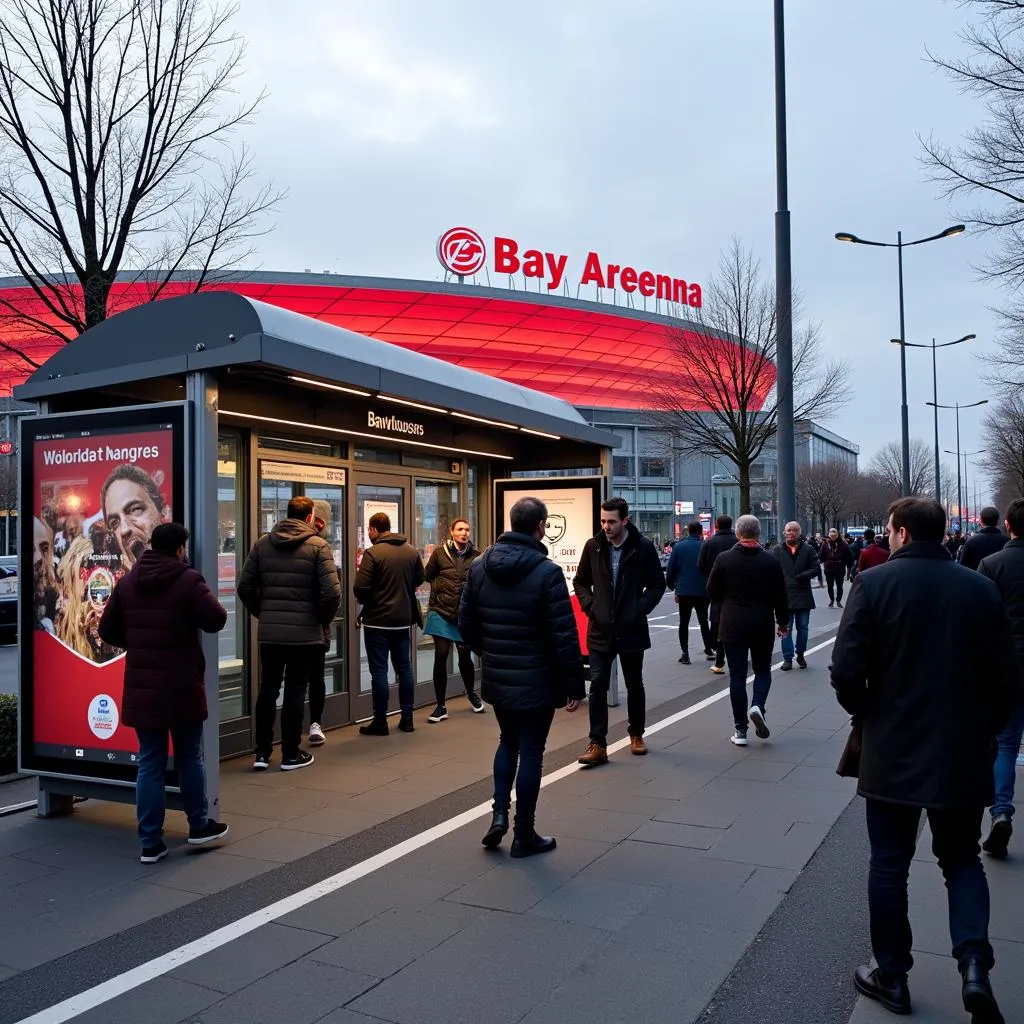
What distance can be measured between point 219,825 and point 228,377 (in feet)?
10.7

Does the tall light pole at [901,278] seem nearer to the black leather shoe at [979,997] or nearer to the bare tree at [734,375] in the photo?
the bare tree at [734,375]

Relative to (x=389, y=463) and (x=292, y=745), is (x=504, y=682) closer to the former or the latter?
(x=292, y=745)

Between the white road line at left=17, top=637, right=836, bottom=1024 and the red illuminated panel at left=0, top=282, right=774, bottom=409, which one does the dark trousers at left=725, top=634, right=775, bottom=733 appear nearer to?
the white road line at left=17, top=637, right=836, bottom=1024

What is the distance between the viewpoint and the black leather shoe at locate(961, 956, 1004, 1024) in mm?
3229

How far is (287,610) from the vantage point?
286 inches

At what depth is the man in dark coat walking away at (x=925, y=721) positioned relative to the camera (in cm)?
340

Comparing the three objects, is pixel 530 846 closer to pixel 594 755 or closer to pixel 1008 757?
pixel 594 755

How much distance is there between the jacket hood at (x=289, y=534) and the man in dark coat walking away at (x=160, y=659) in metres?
1.83

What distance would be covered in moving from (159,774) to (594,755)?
322 cm

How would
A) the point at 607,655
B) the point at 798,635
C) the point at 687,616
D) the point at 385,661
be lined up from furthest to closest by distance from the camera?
the point at 687,616 → the point at 798,635 → the point at 385,661 → the point at 607,655

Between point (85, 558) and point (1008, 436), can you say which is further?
point (1008, 436)

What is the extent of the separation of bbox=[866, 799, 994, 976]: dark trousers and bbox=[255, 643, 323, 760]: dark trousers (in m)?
4.72

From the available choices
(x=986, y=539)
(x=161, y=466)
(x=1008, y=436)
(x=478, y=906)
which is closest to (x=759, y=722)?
(x=986, y=539)

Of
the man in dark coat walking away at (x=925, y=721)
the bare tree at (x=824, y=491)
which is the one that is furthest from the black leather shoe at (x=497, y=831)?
the bare tree at (x=824, y=491)
